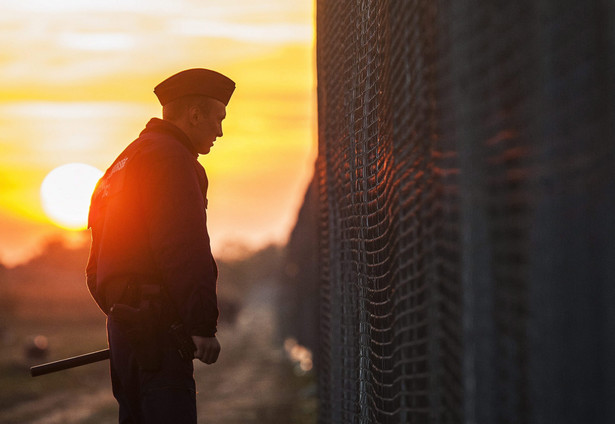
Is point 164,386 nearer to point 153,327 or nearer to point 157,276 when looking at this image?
point 153,327

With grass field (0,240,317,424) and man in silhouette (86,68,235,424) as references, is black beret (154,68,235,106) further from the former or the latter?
grass field (0,240,317,424)

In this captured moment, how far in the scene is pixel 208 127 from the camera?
4.38 metres

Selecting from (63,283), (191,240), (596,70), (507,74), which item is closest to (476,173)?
(507,74)

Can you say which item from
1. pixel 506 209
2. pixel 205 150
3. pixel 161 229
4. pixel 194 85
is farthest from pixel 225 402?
pixel 506 209

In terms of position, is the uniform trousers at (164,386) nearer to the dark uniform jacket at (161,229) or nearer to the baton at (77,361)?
the dark uniform jacket at (161,229)

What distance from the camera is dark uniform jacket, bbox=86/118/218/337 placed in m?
3.85

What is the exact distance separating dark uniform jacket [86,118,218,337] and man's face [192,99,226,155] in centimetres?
8

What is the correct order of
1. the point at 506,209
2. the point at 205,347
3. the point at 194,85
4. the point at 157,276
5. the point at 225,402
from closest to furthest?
the point at 506,209
the point at 205,347
the point at 157,276
the point at 194,85
the point at 225,402

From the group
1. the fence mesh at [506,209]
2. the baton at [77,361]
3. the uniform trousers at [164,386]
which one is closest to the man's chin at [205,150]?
the uniform trousers at [164,386]

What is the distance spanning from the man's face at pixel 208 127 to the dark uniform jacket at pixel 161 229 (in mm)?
85

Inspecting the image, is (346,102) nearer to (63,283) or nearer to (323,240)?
(323,240)

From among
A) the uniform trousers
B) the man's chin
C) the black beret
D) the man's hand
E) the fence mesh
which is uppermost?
the black beret

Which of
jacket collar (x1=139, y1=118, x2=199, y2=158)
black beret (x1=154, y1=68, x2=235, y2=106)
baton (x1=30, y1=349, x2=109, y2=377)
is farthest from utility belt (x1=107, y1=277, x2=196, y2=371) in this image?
black beret (x1=154, y1=68, x2=235, y2=106)

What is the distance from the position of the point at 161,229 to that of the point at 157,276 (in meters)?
0.23
